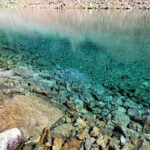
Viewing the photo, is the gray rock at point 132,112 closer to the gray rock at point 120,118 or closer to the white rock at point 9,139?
the gray rock at point 120,118

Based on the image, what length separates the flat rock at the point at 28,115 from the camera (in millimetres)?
6391

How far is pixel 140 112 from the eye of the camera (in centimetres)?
829

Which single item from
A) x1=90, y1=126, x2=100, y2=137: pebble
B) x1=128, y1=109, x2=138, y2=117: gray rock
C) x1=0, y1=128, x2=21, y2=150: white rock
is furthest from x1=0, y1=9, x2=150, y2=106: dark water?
x1=0, y1=128, x2=21, y2=150: white rock

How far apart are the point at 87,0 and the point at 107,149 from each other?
97782 millimetres

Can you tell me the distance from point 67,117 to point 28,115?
2010mm

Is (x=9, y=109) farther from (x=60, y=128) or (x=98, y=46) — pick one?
(x=98, y=46)

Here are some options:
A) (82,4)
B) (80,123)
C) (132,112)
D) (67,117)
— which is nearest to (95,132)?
(80,123)

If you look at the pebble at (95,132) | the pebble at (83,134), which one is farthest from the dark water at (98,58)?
the pebble at (83,134)

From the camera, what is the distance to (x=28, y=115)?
279 inches

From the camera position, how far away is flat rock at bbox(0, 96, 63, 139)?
6.39 meters

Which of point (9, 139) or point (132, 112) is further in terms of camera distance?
point (132, 112)

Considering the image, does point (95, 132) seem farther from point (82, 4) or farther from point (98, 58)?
point (82, 4)

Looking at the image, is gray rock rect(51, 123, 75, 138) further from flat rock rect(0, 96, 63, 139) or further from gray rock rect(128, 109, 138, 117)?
gray rock rect(128, 109, 138, 117)

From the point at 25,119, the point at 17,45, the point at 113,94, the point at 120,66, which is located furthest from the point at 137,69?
the point at 17,45
